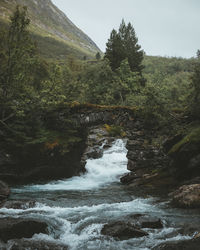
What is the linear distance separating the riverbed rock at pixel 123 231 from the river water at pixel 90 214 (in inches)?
8.3

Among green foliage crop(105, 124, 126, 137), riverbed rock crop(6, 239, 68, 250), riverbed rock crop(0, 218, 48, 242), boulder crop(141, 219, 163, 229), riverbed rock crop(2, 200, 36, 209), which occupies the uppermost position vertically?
green foliage crop(105, 124, 126, 137)

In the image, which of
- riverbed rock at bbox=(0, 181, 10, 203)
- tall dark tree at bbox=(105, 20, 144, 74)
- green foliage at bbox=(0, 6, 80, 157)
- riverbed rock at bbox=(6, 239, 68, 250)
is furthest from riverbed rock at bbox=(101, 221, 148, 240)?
tall dark tree at bbox=(105, 20, 144, 74)

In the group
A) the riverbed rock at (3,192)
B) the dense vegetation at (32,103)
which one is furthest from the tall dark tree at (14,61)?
the riverbed rock at (3,192)

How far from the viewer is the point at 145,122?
2070 centimetres

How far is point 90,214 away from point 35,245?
399 cm

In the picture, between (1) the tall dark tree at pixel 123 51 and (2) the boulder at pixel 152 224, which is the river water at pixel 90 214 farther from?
(1) the tall dark tree at pixel 123 51

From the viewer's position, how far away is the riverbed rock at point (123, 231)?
310 inches

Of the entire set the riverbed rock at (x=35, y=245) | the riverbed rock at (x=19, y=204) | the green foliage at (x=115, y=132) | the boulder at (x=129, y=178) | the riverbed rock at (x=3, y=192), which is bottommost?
the boulder at (x=129, y=178)

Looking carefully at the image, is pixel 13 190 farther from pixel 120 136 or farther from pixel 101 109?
pixel 120 136

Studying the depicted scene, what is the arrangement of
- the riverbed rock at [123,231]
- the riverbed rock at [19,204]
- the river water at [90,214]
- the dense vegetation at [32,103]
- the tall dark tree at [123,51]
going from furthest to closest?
the tall dark tree at [123,51]
the dense vegetation at [32,103]
the riverbed rock at [19,204]
the riverbed rock at [123,231]
the river water at [90,214]

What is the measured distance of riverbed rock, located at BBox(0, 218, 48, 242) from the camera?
7.71m

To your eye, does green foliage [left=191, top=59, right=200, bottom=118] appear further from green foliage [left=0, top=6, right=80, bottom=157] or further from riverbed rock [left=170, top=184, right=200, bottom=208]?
green foliage [left=0, top=6, right=80, bottom=157]

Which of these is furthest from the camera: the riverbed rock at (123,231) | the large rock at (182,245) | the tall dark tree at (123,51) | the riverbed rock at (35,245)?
the tall dark tree at (123,51)

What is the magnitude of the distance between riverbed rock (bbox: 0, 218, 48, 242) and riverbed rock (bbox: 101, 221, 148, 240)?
2.18 meters
